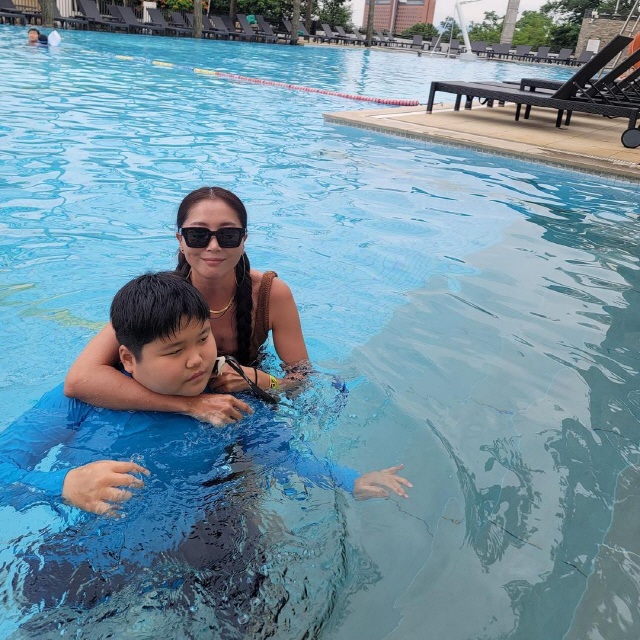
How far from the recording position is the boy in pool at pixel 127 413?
1832 millimetres

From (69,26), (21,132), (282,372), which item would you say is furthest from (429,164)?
(69,26)

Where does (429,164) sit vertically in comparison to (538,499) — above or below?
below

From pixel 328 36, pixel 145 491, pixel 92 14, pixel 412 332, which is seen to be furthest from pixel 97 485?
pixel 328 36

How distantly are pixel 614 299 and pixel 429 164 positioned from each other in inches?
187

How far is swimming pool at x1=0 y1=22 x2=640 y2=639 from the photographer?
7.08 feet

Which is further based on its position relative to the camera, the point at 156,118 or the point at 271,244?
the point at 156,118

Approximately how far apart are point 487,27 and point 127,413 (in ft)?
186

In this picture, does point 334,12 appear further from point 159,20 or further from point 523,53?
point 159,20

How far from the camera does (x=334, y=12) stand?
44.2 m

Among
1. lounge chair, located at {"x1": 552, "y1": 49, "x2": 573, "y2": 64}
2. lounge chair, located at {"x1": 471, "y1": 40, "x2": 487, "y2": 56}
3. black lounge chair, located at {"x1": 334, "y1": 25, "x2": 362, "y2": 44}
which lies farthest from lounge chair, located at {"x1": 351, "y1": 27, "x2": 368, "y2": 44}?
lounge chair, located at {"x1": 552, "y1": 49, "x2": 573, "y2": 64}

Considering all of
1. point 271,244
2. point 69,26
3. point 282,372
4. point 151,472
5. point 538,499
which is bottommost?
point 69,26

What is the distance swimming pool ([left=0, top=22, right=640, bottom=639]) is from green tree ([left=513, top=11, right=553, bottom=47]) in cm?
4140

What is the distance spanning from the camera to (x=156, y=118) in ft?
35.0

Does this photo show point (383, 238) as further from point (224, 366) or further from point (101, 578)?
point (101, 578)
